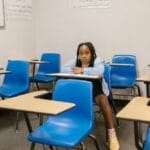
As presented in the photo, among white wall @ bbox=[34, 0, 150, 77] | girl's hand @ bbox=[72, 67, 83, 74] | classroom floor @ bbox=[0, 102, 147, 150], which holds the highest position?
white wall @ bbox=[34, 0, 150, 77]

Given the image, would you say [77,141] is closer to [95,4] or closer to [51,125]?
[51,125]

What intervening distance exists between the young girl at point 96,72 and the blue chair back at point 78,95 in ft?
1.90

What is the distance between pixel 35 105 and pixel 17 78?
83.8 inches

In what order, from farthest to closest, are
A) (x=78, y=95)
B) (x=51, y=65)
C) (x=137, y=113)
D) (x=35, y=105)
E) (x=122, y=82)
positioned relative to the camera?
(x=51, y=65), (x=122, y=82), (x=78, y=95), (x=35, y=105), (x=137, y=113)

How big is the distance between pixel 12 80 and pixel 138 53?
1.95m

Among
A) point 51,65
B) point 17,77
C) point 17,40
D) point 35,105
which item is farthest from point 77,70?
point 17,40

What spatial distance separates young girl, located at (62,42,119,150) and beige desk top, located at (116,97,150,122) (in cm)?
85

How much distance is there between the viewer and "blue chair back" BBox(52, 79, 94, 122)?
236 cm

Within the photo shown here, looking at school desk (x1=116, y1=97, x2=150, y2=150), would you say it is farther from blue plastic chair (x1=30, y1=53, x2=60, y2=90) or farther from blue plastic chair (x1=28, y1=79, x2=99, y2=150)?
blue plastic chair (x1=30, y1=53, x2=60, y2=90)

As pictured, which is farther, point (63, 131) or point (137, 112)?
point (63, 131)

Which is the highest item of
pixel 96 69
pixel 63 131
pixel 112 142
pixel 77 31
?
pixel 77 31

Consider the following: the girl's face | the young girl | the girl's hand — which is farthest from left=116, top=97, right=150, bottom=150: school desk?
the girl's face

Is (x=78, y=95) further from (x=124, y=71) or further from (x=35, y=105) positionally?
(x=124, y=71)

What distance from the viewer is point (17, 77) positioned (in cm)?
→ 413
